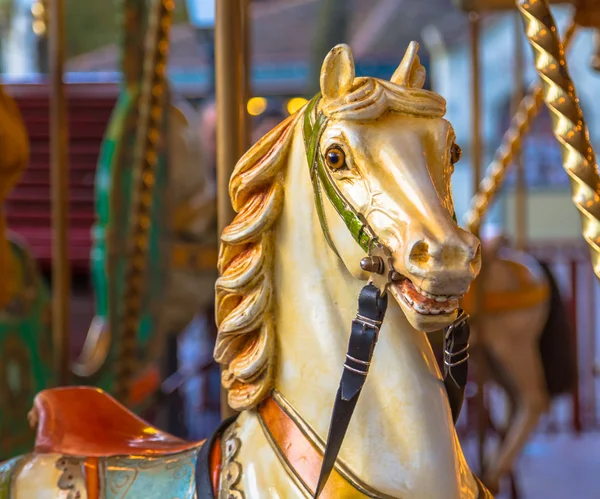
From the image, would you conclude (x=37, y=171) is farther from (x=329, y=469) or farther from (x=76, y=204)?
(x=329, y=469)

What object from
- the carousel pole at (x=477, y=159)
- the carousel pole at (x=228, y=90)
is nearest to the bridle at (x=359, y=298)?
the carousel pole at (x=228, y=90)

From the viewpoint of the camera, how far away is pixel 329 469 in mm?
792

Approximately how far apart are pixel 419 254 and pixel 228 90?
18.0 inches

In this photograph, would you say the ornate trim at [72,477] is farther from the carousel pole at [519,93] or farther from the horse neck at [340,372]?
the carousel pole at [519,93]

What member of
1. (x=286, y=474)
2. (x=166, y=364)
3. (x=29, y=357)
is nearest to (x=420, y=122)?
(x=286, y=474)

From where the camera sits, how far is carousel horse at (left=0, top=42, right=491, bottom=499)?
29.0 inches

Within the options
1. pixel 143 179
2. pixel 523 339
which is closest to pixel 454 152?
pixel 143 179

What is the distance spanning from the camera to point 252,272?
87 cm

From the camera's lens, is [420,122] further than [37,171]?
No

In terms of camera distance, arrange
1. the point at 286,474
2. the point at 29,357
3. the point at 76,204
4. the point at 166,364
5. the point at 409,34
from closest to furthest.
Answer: the point at 286,474
the point at 29,357
the point at 166,364
the point at 76,204
the point at 409,34

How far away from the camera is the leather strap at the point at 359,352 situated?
0.76m

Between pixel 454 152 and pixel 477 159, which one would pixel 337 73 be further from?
pixel 477 159

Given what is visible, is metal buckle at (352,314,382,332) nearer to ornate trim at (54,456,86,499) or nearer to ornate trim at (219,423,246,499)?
ornate trim at (219,423,246,499)

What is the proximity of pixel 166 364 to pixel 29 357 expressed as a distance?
1.66 m
